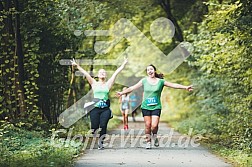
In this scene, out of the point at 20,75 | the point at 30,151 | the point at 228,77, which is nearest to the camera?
the point at 30,151

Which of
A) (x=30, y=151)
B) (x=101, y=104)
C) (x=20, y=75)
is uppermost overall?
(x=20, y=75)

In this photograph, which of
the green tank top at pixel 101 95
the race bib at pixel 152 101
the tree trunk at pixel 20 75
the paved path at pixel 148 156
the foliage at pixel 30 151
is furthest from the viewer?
the tree trunk at pixel 20 75

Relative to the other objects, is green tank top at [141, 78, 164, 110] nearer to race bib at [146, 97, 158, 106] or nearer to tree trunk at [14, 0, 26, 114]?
→ race bib at [146, 97, 158, 106]

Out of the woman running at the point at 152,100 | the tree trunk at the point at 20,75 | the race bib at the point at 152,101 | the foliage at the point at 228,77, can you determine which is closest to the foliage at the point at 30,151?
the tree trunk at the point at 20,75

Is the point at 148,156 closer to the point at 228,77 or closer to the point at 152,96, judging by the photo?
the point at 152,96

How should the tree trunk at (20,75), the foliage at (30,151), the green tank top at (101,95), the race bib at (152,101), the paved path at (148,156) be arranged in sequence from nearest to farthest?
the foliage at (30,151)
the paved path at (148,156)
the green tank top at (101,95)
the race bib at (152,101)
the tree trunk at (20,75)

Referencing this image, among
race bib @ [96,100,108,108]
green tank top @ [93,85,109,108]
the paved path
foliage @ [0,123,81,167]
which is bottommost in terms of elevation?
the paved path

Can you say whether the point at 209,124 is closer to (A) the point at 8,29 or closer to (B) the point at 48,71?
(B) the point at 48,71

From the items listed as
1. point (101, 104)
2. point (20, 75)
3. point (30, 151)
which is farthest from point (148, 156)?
point (20, 75)

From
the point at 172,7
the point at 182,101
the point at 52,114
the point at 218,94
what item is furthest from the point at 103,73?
the point at 182,101

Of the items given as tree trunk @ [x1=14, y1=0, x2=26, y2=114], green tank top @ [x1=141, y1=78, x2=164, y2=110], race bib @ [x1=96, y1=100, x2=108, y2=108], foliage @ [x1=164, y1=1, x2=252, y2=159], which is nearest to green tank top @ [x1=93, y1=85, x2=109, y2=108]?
race bib @ [x1=96, y1=100, x2=108, y2=108]

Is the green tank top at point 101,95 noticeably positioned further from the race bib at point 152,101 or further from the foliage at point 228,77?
the foliage at point 228,77

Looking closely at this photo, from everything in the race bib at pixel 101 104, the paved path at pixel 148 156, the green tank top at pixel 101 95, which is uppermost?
the green tank top at pixel 101 95

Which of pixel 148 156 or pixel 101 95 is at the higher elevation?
pixel 101 95
